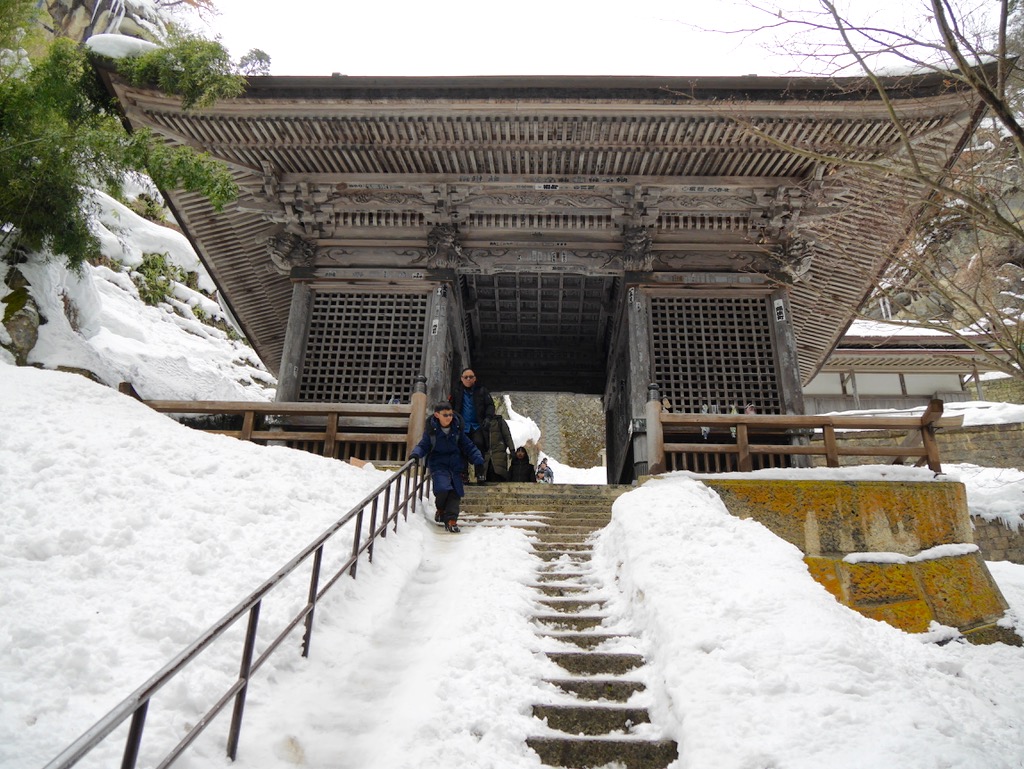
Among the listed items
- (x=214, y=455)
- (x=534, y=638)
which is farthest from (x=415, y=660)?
(x=214, y=455)

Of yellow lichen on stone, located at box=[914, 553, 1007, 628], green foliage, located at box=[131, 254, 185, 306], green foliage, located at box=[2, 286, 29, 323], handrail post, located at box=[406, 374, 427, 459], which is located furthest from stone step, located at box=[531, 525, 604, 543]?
green foliage, located at box=[131, 254, 185, 306]

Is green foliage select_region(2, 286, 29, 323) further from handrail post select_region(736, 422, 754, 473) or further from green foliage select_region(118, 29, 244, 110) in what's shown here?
handrail post select_region(736, 422, 754, 473)

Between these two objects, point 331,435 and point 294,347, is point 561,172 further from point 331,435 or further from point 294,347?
point 331,435

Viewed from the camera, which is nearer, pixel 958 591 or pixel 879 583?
pixel 879 583

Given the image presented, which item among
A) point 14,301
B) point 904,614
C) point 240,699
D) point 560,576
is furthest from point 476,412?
point 14,301

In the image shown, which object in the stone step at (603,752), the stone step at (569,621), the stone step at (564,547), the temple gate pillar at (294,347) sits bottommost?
the stone step at (603,752)

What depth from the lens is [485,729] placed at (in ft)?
10.9

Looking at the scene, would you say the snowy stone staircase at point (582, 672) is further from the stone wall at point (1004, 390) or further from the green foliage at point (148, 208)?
the green foliage at point (148, 208)

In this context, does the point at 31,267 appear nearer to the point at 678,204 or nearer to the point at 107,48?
the point at 107,48

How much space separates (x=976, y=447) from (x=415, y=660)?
65.3 ft

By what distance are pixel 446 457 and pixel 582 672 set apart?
325 cm

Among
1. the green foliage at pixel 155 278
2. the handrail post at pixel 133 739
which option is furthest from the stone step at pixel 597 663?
the green foliage at pixel 155 278

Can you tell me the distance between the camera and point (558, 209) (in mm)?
10078

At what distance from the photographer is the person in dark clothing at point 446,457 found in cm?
680
